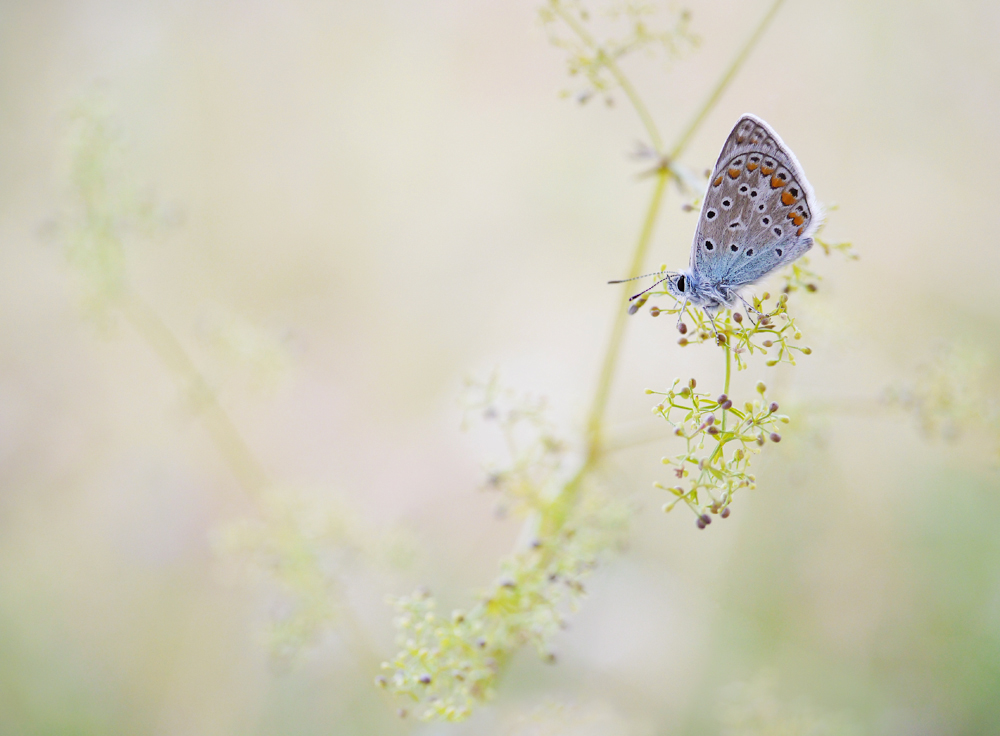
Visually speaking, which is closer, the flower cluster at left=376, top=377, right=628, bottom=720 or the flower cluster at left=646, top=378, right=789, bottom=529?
the flower cluster at left=646, top=378, right=789, bottom=529

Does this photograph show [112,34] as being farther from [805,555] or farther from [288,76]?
[805,555]

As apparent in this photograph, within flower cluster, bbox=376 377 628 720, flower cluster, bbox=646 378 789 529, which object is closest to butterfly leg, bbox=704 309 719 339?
flower cluster, bbox=646 378 789 529

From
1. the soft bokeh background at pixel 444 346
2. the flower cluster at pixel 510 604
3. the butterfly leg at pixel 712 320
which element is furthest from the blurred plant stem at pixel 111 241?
the butterfly leg at pixel 712 320

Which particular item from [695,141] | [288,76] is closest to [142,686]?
[288,76]

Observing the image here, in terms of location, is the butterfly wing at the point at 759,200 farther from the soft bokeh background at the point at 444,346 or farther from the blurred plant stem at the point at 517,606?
the soft bokeh background at the point at 444,346

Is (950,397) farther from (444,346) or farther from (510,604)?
(444,346)

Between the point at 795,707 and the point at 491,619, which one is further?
the point at 795,707

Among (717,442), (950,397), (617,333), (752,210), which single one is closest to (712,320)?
(717,442)

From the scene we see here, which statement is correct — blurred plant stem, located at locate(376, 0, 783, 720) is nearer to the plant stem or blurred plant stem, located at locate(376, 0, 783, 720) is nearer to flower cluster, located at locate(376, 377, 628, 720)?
flower cluster, located at locate(376, 377, 628, 720)
